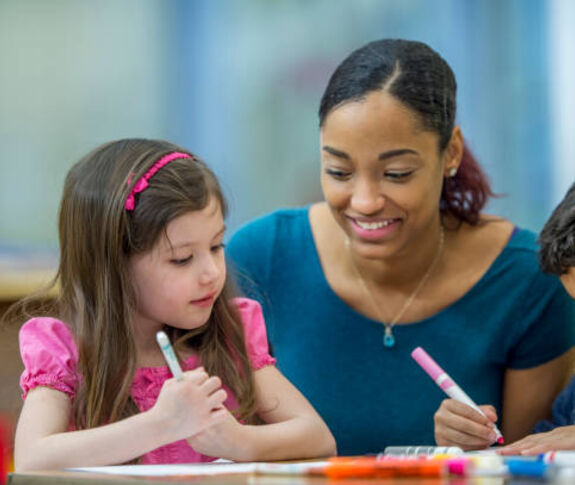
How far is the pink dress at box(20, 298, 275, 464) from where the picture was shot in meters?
1.21

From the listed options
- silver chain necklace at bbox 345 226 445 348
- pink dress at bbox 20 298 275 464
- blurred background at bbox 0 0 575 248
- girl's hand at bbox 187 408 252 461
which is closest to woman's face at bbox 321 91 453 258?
silver chain necklace at bbox 345 226 445 348

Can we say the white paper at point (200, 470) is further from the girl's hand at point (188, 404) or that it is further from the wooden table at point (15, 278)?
the wooden table at point (15, 278)

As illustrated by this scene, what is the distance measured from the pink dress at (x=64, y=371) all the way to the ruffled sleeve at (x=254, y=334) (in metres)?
0.08

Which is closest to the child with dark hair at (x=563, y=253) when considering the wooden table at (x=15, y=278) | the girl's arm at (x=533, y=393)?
the girl's arm at (x=533, y=393)

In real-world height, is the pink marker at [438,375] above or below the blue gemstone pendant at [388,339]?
above

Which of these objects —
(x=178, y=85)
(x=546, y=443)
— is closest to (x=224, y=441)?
(x=546, y=443)

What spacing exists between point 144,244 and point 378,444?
2.15 feet

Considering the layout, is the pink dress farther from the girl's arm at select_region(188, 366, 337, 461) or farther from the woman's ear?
the woman's ear

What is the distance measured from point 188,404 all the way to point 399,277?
79cm

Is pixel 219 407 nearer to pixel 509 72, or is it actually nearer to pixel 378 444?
pixel 378 444

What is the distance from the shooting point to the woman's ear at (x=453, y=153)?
1.61 metres

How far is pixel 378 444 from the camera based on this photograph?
1655 millimetres

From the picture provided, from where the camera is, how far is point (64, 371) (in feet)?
3.98

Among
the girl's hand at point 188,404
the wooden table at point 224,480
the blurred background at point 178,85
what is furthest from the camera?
the blurred background at point 178,85
